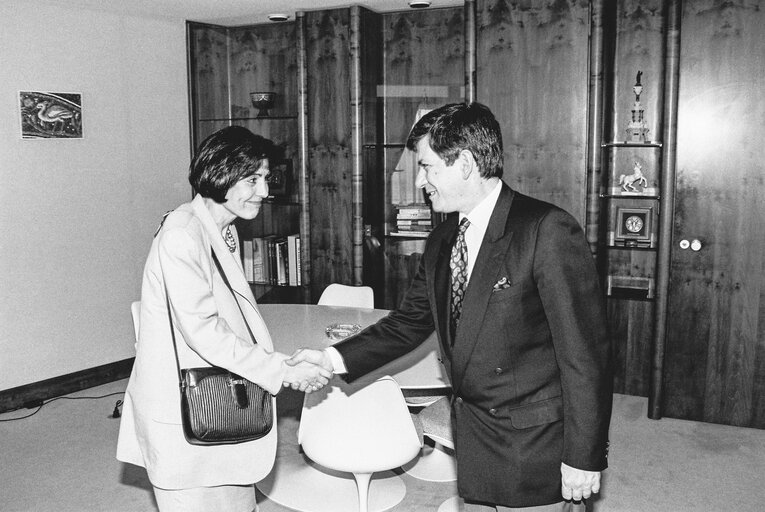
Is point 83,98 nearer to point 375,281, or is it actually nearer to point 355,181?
point 355,181

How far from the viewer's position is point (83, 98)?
5.30 metres

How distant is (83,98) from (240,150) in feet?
11.0

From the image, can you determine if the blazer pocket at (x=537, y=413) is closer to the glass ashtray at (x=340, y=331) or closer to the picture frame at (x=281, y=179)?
the glass ashtray at (x=340, y=331)

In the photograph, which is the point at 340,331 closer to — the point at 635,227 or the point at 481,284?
the point at 481,284

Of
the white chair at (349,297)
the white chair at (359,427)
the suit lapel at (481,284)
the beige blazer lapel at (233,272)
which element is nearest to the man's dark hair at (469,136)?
the suit lapel at (481,284)

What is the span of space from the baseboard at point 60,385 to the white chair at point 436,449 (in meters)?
2.54

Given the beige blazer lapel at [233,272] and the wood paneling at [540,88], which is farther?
the wood paneling at [540,88]

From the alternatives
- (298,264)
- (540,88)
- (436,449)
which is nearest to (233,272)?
(436,449)

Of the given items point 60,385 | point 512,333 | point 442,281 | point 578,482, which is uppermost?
point 442,281

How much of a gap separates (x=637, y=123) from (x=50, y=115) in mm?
3740

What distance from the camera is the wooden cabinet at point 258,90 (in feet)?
19.4

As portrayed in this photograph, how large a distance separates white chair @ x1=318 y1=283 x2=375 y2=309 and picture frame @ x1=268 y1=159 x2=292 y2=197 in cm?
151

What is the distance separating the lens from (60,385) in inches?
205

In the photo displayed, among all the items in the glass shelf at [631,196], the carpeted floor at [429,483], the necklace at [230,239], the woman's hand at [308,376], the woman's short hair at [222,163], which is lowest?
the carpeted floor at [429,483]
